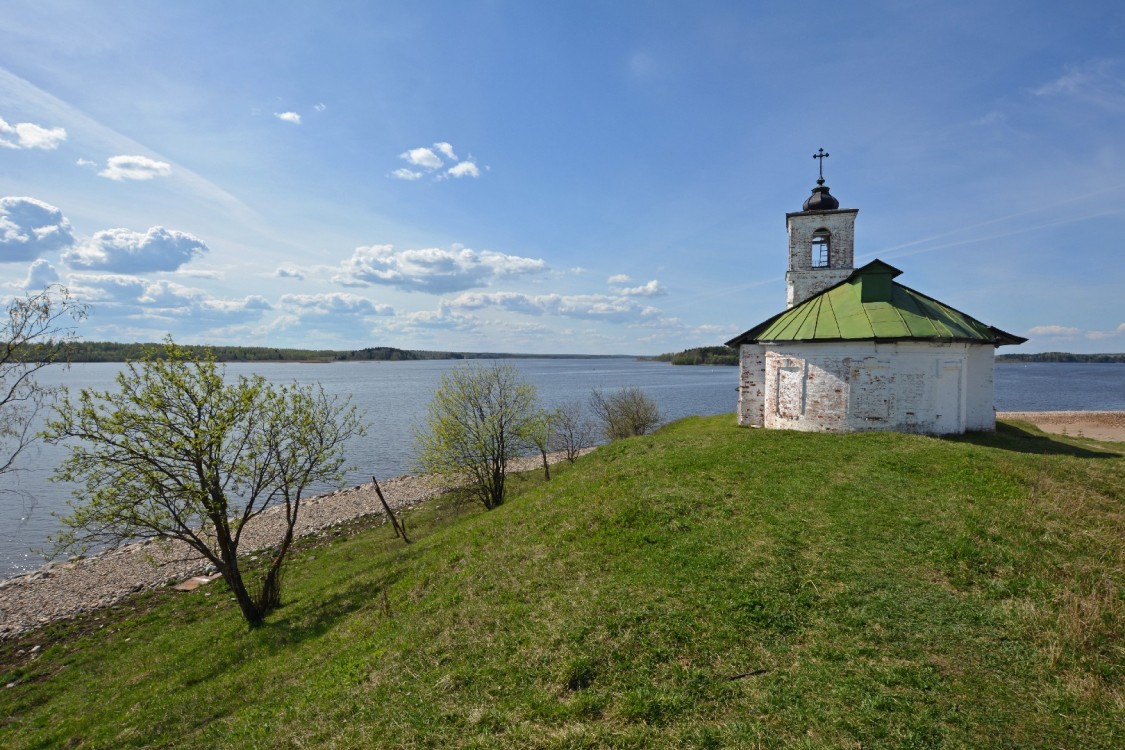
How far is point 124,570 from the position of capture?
19.9m

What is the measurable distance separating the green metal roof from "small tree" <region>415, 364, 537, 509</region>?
10.8 meters

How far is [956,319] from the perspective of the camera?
16547 mm

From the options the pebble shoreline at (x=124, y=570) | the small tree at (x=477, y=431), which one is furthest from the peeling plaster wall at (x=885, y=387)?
the pebble shoreline at (x=124, y=570)

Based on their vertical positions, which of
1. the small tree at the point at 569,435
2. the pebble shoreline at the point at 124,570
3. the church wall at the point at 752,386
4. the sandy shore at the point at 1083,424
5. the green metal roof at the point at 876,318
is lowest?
the pebble shoreline at the point at 124,570

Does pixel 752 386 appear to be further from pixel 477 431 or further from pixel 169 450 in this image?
pixel 169 450

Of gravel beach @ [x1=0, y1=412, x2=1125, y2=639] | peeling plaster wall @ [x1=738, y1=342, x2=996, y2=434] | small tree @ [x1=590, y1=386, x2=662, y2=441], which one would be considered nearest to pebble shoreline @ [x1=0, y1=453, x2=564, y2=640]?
gravel beach @ [x1=0, y1=412, x2=1125, y2=639]

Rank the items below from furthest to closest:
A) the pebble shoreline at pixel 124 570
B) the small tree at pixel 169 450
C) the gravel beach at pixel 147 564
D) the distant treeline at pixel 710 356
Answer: the distant treeline at pixel 710 356, the gravel beach at pixel 147 564, the pebble shoreline at pixel 124 570, the small tree at pixel 169 450

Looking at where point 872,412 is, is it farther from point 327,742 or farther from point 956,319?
point 327,742

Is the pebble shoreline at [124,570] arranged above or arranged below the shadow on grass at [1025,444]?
below

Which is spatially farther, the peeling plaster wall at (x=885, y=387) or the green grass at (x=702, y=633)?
the peeling plaster wall at (x=885, y=387)

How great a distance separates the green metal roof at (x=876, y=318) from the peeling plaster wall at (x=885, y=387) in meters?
0.36

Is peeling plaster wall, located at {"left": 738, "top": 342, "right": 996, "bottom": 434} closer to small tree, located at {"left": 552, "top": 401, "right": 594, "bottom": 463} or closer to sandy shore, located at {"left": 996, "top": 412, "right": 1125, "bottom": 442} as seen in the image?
sandy shore, located at {"left": 996, "top": 412, "right": 1125, "bottom": 442}

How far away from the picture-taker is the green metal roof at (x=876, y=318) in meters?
15.0

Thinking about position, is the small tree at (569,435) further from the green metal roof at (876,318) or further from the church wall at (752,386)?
the green metal roof at (876,318)
